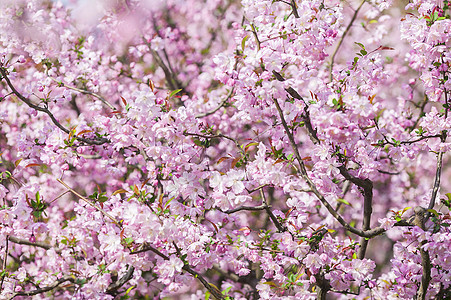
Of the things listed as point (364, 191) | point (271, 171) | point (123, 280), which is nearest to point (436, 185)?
point (364, 191)

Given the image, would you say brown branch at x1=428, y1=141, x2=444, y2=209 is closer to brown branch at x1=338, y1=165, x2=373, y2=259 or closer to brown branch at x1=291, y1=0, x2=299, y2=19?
brown branch at x1=338, y1=165, x2=373, y2=259

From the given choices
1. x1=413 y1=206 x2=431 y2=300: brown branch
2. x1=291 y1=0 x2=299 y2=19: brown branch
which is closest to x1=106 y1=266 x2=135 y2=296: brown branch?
x1=413 y1=206 x2=431 y2=300: brown branch

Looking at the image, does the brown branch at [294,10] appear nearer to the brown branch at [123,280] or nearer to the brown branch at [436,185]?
the brown branch at [436,185]

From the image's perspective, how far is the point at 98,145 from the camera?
330 cm

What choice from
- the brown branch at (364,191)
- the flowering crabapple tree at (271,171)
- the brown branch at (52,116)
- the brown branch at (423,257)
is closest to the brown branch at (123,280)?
the flowering crabapple tree at (271,171)

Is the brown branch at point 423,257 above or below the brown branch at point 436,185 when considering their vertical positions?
below

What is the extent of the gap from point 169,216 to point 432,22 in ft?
5.95

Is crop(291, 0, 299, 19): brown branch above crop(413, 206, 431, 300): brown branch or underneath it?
above

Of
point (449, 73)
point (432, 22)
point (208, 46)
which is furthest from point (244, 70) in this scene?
point (208, 46)

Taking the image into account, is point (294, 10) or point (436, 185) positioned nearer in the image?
point (294, 10)

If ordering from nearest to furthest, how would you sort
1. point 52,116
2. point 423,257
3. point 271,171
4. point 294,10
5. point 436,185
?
point 271,171
point 294,10
point 423,257
point 436,185
point 52,116

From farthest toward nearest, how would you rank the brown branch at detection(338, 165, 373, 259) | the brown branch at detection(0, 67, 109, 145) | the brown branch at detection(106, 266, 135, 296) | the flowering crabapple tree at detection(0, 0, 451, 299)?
the brown branch at detection(106, 266, 135, 296) → the brown branch at detection(0, 67, 109, 145) → the brown branch at detection(338, 165, 373, 259) → the flowering crabapple tree at detection(0, 0, 451, 299)

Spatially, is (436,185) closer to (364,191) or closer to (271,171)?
(364,191)

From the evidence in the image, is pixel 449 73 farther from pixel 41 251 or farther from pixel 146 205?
pixel 41 251
